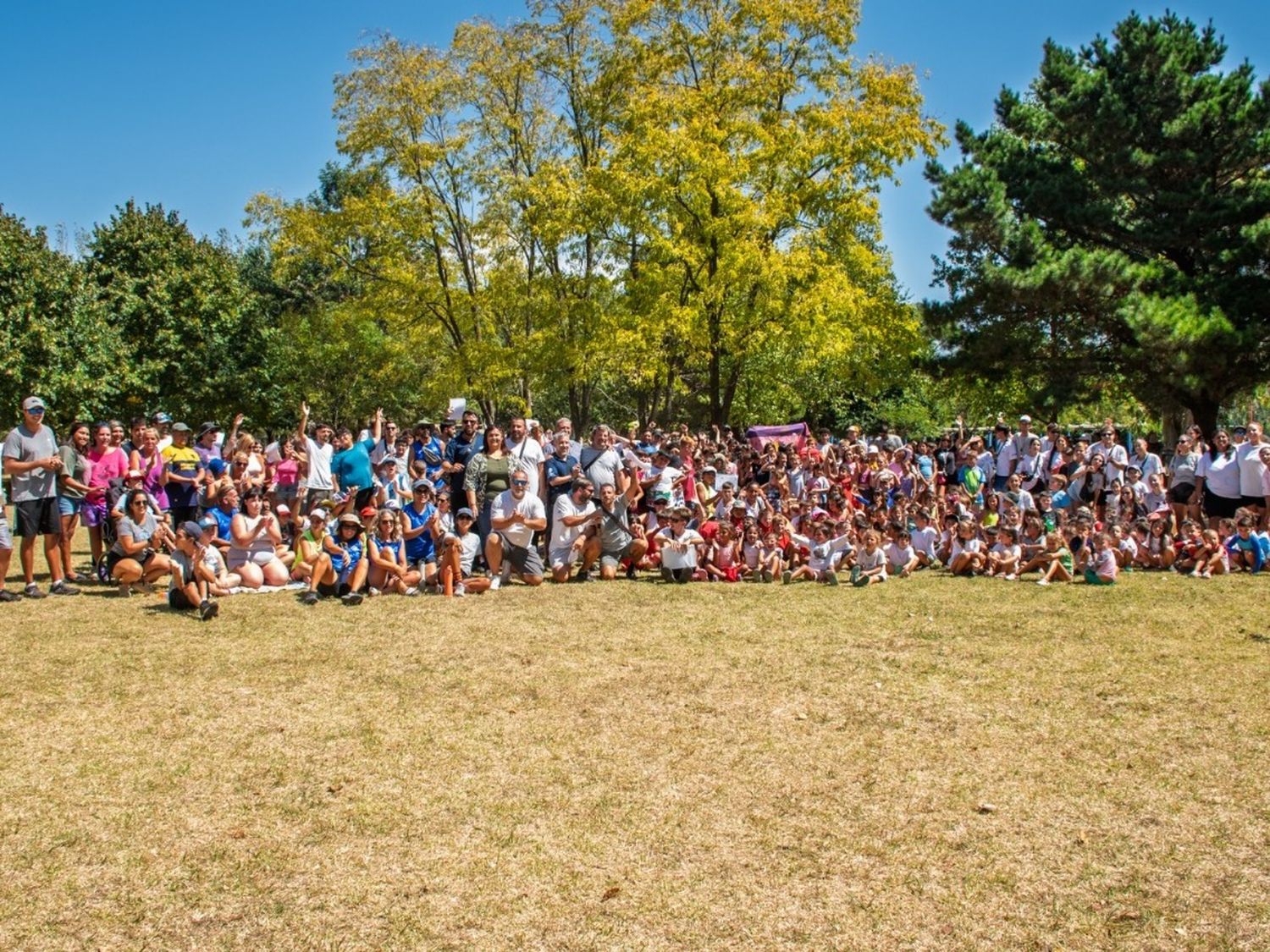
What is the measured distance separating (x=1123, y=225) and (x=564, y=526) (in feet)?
54.5

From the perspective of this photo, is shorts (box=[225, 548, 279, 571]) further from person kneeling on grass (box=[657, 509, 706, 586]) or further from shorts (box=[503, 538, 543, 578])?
person kneeling on grass (box=[657, 509, 706, 586])

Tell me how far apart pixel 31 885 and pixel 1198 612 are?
8.94 m

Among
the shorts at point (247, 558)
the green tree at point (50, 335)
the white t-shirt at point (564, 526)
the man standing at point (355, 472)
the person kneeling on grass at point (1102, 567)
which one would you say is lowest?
the person kneeling on grass at point (1102, 567)

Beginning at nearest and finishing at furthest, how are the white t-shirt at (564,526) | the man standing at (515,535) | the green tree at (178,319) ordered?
the man standing at (515,535) → the white t-shirt at (564,526) → the green tree at (178,319)

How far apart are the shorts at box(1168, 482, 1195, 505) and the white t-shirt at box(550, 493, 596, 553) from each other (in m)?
7.80

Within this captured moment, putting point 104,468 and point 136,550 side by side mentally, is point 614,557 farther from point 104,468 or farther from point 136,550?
point 104,468

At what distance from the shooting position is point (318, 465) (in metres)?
12.3

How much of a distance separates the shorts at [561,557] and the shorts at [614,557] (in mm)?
346

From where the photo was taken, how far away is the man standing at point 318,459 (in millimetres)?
12180

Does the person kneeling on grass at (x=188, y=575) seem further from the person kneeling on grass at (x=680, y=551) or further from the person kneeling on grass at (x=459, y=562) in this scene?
the person kneeling on grass at (x=680, y=551)

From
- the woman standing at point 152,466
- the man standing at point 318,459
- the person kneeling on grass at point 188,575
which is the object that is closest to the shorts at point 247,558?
the person kneeling on grass at point 188,575

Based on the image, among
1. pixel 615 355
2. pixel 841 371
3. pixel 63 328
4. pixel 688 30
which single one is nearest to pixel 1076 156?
pixel 841 371

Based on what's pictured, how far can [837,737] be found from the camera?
575 cm

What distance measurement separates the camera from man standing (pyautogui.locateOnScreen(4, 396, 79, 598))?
959 centimetres
